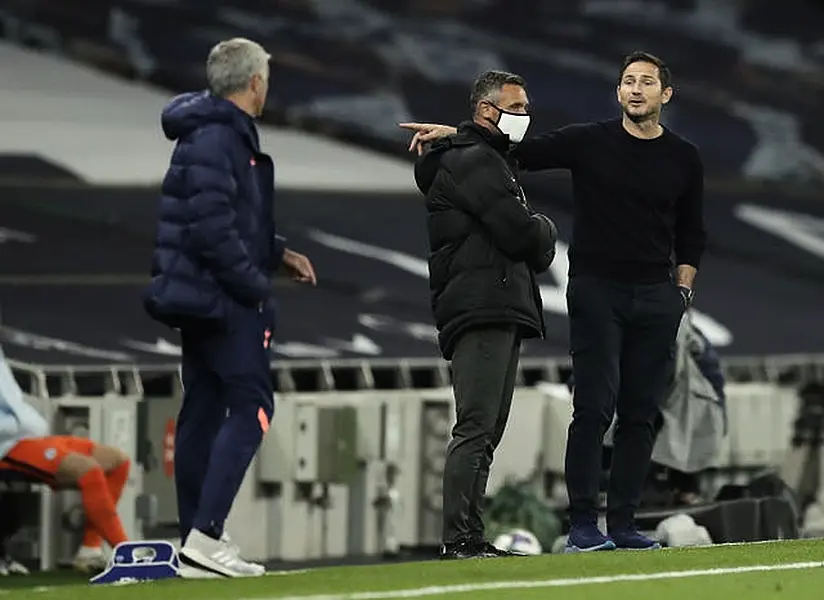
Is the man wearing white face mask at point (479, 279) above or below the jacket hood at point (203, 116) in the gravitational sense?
below

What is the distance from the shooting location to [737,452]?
1512 cm

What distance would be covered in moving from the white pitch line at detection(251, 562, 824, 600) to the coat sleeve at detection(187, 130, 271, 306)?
52.0 inches

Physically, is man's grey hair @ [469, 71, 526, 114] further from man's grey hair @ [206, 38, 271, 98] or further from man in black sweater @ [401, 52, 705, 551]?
man's grey hair @ [206, 38, 271, 98]

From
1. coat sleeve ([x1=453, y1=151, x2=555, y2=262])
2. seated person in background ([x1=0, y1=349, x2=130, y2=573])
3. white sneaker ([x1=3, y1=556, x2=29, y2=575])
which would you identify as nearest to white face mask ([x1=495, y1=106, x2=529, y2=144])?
coat sleeve ([x1=453, y1=151, x2=555, y2=262])

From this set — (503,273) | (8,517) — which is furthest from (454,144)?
(8,517)

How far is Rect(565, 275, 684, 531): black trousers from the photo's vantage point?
30.8ft

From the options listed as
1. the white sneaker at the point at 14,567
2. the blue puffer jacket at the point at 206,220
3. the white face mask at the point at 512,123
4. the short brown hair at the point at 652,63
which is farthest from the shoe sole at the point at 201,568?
the white sneaker at the point at 14,567

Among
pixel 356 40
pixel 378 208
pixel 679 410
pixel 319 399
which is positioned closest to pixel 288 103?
pixel 356 40

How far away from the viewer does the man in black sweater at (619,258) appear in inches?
371

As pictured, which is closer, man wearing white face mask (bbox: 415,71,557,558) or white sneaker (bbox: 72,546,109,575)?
man wearing white face mask (bbox: 415,71,557,558)

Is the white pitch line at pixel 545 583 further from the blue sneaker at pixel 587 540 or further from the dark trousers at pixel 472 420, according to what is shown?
the blue sneaker at pixel 587 540

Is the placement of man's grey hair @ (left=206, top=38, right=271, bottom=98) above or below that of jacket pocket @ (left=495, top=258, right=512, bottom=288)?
above

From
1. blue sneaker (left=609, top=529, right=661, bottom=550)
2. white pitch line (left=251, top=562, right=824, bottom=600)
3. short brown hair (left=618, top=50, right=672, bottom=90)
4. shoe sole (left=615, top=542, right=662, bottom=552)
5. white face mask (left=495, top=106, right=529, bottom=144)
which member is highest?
short brown hair (left=618, top=50, right=672, bottom=90)

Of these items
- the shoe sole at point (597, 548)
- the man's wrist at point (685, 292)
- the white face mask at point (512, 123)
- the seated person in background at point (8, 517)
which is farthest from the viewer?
the seated person in background at point (8, 517)
